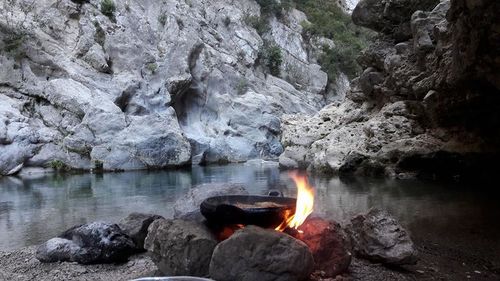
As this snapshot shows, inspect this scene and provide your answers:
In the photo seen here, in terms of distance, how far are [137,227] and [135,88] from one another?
927 inches

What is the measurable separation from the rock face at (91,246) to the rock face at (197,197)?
0.80 m

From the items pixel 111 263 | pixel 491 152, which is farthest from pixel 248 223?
pixel 491 152

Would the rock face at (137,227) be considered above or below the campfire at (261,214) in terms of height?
below

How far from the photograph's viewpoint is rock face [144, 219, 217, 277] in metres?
3.98

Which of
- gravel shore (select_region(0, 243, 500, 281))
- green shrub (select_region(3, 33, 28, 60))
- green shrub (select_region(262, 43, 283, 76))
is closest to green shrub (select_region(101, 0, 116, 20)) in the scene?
green shrub (select_region(3, 33, 28, 60))

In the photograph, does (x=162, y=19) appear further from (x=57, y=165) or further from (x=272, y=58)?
(x=57, y=165)

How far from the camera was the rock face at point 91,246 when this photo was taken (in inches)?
201

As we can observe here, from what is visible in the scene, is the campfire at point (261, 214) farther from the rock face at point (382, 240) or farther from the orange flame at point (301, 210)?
the rock face at point (382, 240)

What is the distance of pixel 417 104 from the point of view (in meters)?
14.3

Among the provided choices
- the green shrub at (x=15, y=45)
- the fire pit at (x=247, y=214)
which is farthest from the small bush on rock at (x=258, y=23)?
the fire pit at (x=247, y=214)

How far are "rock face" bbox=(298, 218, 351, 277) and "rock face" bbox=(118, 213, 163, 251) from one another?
83.9 inches

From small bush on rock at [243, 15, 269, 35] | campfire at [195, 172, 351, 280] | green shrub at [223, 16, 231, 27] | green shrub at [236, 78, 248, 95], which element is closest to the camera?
campfire at [195, 172, 351, 280]

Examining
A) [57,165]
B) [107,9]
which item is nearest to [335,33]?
[107,9]

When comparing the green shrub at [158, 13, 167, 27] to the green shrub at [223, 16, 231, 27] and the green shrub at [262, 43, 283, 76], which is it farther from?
the green shrub at [262, 43, 283, 76]
